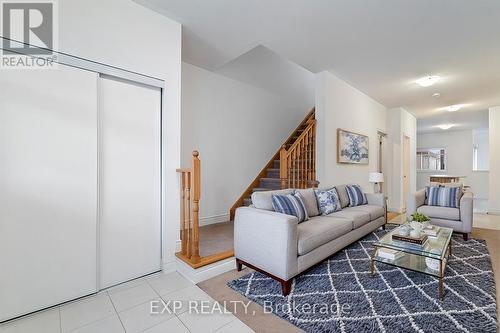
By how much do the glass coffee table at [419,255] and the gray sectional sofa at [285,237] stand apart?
466 mm

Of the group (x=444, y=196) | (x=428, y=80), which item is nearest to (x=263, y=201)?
(x=444, y=196)

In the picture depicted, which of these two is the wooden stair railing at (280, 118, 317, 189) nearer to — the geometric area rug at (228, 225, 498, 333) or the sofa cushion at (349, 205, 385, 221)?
the sofa cushion at (349, 205, 385, 221)

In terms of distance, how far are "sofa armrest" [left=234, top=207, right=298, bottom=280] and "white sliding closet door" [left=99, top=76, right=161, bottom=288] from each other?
92 centimetres

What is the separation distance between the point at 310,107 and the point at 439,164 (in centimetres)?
759

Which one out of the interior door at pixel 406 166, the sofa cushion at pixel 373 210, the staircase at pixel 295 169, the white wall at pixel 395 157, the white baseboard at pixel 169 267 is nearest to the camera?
the white baseboard at pixel 169 267

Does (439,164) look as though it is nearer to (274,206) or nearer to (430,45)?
(430,45)

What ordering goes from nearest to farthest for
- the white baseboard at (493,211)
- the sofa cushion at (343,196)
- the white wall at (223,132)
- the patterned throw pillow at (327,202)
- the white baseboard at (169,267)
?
1. the white baseboard at (169,267)
2. the patterned throw pillow at (327,202)
3. the sofa cushion at (343,196)
4. the white wall at (223,132)
5. the white baseboard at (493,211)

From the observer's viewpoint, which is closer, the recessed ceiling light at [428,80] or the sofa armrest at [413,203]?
the sofa armrest at [413,203]

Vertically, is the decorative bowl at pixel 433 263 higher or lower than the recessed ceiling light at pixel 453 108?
lower

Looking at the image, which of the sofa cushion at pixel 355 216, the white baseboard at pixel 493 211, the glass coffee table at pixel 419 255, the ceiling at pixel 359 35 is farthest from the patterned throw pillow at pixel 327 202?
the white baseboard at pixel 493 211

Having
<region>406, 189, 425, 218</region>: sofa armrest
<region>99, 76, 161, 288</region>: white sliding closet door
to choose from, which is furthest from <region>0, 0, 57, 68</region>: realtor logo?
<region>406, 189, 425, 218</region>: sofa armrest

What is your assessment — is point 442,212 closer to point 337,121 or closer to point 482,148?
point 337,121

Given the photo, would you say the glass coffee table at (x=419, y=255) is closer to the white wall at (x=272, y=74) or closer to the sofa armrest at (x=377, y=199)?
the sofa armrest at (x=377, y=199)

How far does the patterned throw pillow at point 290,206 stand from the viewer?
8.29 feet
